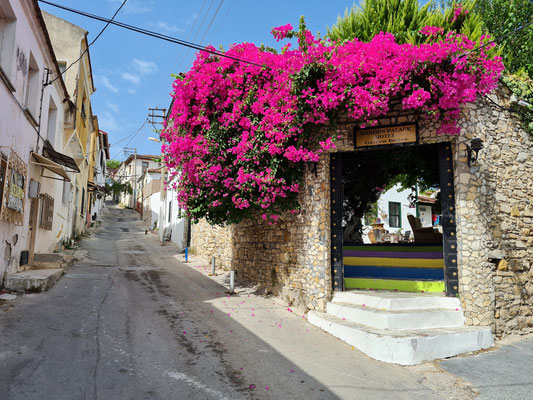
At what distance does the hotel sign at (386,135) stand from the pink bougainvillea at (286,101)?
1.02 ft

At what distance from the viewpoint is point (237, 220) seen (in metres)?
9.84

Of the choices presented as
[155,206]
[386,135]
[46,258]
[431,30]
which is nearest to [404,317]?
[386,135]

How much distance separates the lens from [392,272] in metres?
8.93

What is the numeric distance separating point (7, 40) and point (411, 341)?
375 inches

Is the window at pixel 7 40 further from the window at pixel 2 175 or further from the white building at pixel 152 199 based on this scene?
the white building at pixel 152 199

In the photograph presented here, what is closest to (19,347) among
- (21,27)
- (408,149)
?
(21,27)

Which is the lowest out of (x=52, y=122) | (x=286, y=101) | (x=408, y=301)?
(x=408, y=301)

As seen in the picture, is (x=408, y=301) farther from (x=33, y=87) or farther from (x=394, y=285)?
(x=33, y=87)

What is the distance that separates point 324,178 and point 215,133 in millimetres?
2771

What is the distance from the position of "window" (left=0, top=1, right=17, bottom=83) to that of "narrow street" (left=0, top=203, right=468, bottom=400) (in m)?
4.77

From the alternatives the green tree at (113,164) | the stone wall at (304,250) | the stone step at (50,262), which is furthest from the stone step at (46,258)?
the green tree at (113,164)

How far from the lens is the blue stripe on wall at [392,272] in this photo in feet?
28.1

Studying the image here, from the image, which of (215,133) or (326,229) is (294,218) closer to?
(326,229)

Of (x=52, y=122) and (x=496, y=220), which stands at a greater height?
(x=52, y=122)
